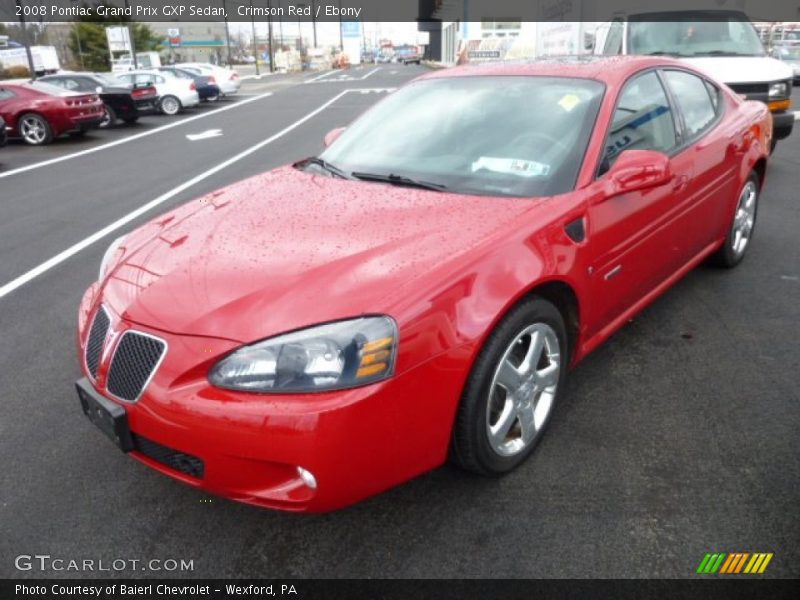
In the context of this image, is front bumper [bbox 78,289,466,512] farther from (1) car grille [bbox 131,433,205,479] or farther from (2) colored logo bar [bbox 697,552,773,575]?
(2) colored logo bar [bbox 697,552,773,575]

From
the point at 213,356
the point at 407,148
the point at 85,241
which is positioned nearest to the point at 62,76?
the point at 85,241

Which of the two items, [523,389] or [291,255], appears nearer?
[291,255]

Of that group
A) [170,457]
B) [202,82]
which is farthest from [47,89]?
[170,457]

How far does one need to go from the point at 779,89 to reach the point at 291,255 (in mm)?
7748

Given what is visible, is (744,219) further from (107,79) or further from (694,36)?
(107,79)

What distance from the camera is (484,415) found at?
7.50 ft

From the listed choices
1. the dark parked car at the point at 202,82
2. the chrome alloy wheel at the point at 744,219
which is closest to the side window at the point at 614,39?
the chrome alloy wheel at the point at 744,219

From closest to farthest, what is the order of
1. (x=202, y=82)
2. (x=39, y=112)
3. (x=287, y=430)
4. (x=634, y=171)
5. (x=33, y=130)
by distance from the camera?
(x=287, y=430)
(x=634, y=171)
(x=39, y=112)
(x=33, y=130)
(x=202, y=82)

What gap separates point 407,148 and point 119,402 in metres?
1.82

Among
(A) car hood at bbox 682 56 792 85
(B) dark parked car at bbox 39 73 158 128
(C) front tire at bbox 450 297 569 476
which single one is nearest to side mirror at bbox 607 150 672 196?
(C) front tire at bbox 450 297 569 476

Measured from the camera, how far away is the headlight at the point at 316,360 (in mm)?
1948

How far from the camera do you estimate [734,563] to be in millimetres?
2098

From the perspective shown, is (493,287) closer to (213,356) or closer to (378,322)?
(378,322)

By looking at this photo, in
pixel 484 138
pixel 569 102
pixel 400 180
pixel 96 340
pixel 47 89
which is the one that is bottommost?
pixel 47 89
